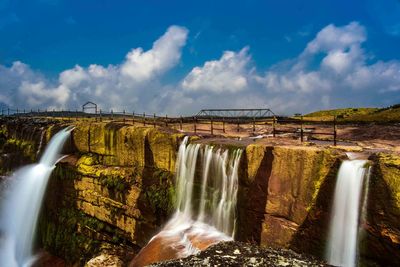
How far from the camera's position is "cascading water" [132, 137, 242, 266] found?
60.6 ft

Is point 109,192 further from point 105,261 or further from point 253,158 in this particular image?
point 253,158

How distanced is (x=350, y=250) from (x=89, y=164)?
77.3 feet

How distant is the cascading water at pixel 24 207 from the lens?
105 ft

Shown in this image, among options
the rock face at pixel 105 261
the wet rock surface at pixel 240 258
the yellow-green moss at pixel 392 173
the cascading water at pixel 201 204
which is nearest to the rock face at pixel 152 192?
the yellow-green moss at pixel 392 173

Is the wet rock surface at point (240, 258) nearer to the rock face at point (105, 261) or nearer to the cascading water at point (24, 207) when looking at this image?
the rock face at point (105, 261)

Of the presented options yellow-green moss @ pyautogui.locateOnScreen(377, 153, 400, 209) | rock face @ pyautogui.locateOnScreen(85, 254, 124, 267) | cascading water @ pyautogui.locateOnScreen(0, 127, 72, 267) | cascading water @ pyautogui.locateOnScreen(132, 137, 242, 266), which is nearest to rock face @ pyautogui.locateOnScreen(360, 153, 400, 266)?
yellow-green moss @ pyautogui.locateOnScreen(377, 153, 400, 209)

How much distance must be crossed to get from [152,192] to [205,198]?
5.70 m

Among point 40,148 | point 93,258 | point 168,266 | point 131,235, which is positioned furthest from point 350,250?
point 40,148

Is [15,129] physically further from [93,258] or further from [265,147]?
[265,147]

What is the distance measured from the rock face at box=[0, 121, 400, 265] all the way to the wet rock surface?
3.04 meters

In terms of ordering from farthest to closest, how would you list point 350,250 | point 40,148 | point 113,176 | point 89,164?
point 40,148
point 89,164
point 113,176
point 350,250

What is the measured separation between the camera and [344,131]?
32.5 metres

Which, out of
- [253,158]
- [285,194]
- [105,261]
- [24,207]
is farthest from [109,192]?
[285,194]

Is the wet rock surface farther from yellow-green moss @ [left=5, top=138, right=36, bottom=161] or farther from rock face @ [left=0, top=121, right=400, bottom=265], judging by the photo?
yellow-green moss @ [left=5, top=138, right=36, bottom=161]
